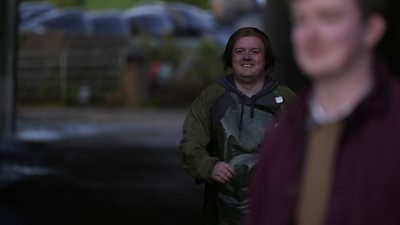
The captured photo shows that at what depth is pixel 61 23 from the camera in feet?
101

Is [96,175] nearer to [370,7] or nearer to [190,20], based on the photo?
[370,7]

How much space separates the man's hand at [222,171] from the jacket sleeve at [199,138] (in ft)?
0.12

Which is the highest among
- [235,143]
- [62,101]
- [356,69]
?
[356,69]

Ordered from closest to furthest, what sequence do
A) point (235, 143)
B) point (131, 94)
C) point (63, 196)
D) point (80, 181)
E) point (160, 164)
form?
1. point (235, 143)
2. point (63, 196)
3. point (80, 181)
4. point (160, 164)
5. point (131, 94)

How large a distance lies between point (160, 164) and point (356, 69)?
510 inches

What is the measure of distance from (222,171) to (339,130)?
214 centimetres

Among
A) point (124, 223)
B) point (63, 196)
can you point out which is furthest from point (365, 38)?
point (63, 196)

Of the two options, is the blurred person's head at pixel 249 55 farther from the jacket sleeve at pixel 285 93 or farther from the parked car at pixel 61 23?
the parked car at pixel 61 23

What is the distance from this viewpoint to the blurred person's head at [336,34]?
2664 millimetres

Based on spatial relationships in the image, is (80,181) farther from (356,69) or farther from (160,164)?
(356,69)

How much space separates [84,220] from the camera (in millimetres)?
10328

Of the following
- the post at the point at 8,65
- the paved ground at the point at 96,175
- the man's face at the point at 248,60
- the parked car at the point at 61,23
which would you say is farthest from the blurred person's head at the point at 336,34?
the parked car at the point at 61,23

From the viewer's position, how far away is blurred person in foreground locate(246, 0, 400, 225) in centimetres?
262

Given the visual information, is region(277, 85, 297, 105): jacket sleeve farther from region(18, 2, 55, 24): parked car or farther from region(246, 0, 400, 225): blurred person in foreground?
region(18, 2, 55, 24): parked car
